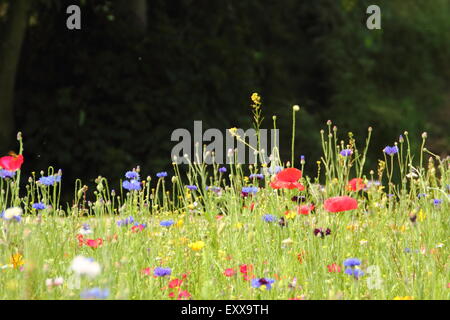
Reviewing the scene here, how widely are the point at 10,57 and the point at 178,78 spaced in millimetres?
2046

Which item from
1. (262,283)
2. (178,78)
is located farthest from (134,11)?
(262,283)

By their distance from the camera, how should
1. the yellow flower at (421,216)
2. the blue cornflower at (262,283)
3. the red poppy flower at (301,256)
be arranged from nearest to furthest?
the blue cornflower at (262,283) → the red poppy flower at (301,256) → the yellow flower at (421,216)

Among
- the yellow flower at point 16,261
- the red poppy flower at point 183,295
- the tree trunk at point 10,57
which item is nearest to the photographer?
the red poppy flower at point 183,295

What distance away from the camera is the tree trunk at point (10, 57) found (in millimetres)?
8781

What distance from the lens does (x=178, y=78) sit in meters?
9.45

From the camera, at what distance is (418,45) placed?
45.9ft

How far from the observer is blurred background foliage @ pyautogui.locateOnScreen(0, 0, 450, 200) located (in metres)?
8.84

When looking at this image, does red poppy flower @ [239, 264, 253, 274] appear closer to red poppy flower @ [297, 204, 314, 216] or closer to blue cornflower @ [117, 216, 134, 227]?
red poppy flower @ [297, 204, 314, 216]

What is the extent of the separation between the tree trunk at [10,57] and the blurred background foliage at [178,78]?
74 mm

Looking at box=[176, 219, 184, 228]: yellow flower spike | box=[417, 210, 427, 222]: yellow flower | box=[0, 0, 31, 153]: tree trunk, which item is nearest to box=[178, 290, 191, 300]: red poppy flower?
box=[176, 219, 184, 228]: yellow flower spike

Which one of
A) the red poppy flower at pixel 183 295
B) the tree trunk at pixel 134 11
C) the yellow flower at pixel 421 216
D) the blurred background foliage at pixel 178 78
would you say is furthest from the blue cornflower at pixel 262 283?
the tree trunk at pixel 134 11

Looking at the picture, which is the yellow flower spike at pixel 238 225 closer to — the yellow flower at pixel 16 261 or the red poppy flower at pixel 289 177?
the red poppy flower at pixel 289 177
